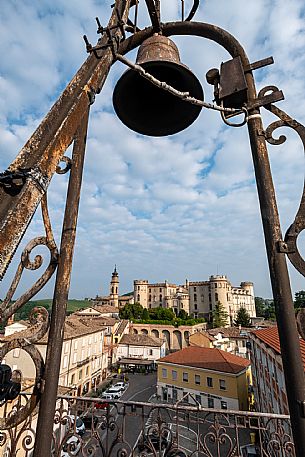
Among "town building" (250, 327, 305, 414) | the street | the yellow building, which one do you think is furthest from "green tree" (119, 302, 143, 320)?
"town building" (250, 327, 305, 414)

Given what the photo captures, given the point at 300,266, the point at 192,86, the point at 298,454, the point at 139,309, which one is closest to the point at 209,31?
the point at 192,86

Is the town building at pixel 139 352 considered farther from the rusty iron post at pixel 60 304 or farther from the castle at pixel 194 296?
the rusty iron post at pixel 60 304

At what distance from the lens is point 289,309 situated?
1.45 metres

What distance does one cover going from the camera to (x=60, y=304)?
5.72 ft

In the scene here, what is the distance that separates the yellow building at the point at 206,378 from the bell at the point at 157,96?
2128cm

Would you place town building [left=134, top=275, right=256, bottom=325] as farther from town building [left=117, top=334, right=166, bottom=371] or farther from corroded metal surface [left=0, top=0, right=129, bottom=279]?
corroded metal surface [left=0, top=0, right=129, bottom=279]

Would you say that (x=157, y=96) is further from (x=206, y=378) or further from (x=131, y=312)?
(x=131, y=312)

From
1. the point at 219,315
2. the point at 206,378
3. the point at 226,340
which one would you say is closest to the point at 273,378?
the point at 206,378

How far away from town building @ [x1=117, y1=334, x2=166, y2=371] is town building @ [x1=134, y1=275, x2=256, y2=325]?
1407 inches

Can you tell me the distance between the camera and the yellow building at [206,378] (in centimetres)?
2195

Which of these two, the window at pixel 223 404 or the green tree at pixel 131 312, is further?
the green tree at pixel 131 312

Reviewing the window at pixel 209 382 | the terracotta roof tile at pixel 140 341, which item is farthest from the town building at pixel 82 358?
the window at pixel 209 382

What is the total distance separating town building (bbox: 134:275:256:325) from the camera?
7844 cm

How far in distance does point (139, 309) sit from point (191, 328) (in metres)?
14.7
